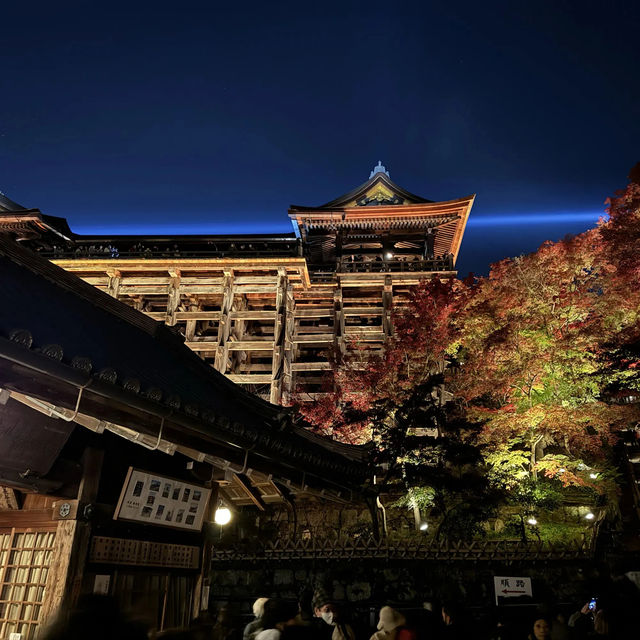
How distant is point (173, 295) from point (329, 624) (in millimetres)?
23154

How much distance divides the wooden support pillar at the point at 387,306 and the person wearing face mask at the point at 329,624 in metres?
20.6

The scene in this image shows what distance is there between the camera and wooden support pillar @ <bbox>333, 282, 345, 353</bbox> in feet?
88.0

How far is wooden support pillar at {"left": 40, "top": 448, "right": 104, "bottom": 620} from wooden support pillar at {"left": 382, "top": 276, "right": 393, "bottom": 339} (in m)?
21.9

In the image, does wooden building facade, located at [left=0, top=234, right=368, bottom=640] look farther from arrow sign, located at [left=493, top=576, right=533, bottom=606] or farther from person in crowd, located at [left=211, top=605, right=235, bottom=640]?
arrow sign, located at [left=493, top=576, right=533, bottom=606]

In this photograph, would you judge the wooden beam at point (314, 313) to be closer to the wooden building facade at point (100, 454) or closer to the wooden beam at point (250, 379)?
the wooden beam at point (250, 379)

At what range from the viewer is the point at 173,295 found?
27219mm

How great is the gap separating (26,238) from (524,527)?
1201 inches

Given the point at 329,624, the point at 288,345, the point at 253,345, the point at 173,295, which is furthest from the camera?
the point at 173,295

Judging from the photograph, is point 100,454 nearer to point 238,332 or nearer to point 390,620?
point 390,620

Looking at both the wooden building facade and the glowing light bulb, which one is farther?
the glowing light bulb

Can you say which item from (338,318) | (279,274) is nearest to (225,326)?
(279,274)

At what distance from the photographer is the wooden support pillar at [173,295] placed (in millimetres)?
26719

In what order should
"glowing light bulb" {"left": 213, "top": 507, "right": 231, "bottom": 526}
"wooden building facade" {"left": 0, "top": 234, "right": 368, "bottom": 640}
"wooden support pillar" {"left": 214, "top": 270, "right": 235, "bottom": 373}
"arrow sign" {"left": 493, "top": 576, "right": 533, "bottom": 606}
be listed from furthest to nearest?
"wooden support pillar" {"left": 214, "top": 270, "right": 235, "bottom": 373}, "arrow sign" {"left": 493, "top": 576, "right": 533, "bottom": 606}, "glowing light bulb" {"left": 213, "top": 507, "right": 231, "bottom": 526}, "wooden building facade" {"left": 0, "top": 234, "right": 368, "bottom": 640}

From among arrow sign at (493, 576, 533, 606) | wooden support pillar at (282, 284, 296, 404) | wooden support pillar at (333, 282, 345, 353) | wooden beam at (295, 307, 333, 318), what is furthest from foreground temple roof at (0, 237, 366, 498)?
wooden beam at (295, 307, 333, 318)
